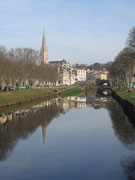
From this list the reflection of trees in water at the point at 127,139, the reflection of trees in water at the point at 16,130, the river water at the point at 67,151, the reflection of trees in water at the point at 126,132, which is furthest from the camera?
the reflection of trees in water at the point at 126,132

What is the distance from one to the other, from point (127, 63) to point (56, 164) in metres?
55.7

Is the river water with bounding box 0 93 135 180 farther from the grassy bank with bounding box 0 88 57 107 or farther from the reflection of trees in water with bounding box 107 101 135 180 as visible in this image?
the grassy bank with bounding box 0 88 57 107

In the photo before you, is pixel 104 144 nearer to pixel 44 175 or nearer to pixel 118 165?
pixel 118 165

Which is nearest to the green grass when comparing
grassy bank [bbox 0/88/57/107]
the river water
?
grassy bank [bbox 0/88/57/107]

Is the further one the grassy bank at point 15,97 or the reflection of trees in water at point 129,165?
the grassy bank at point 15,97

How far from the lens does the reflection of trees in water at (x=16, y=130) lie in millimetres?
23209

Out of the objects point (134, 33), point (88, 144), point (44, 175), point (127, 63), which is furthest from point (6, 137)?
point (127, 63)

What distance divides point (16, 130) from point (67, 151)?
34.1 ft

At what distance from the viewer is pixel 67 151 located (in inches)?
862

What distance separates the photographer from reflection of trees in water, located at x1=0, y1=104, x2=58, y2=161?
2321cm

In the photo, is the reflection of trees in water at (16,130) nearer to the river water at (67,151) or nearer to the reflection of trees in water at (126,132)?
the river water at (67,151)

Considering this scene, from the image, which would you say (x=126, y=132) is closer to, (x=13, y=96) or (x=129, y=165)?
(x=129, y=165)

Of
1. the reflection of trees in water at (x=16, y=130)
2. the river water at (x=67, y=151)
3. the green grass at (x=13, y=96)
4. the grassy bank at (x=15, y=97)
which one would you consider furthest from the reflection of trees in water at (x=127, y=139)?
the green grass at (x=13, y=96)

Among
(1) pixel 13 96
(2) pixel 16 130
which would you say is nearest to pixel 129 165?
(2) pixel 16 130
